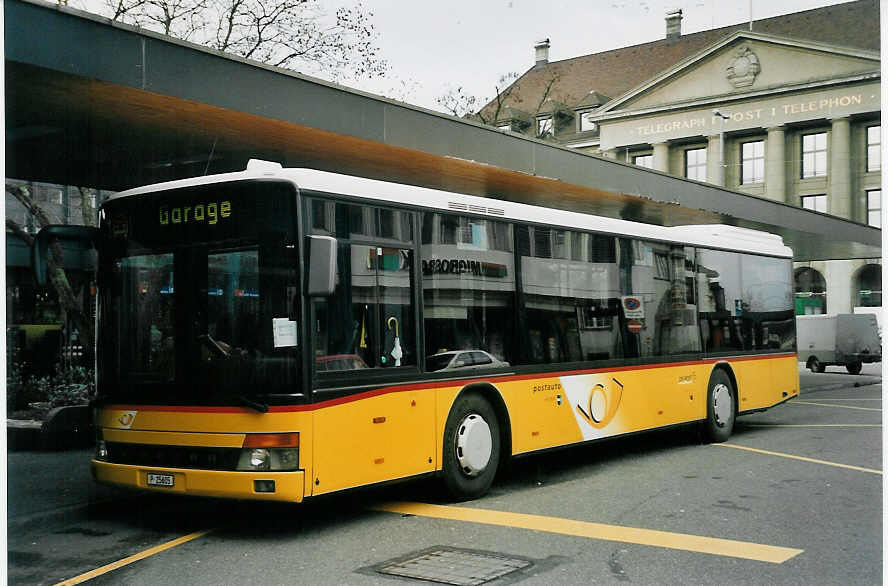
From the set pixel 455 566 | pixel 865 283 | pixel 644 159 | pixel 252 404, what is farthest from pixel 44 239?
pixel 644 159

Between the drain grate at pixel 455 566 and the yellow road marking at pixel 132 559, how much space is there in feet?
5.99

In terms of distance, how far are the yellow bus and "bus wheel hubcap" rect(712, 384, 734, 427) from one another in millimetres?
3590

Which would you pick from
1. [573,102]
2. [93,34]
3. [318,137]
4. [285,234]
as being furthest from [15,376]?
[573,102]

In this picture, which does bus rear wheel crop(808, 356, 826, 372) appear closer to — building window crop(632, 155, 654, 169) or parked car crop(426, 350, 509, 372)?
building window crop(632, 155, 654, 169)

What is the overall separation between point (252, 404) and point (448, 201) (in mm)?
2913

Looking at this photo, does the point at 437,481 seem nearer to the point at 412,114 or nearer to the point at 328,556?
the point at 328,556

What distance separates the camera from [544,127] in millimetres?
44969

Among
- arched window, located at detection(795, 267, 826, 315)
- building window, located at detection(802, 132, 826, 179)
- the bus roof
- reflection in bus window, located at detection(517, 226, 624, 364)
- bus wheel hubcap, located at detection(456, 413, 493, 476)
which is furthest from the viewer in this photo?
arched window, located at detection(795, 267, 826, 315)

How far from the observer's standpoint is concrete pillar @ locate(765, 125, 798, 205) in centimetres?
3400

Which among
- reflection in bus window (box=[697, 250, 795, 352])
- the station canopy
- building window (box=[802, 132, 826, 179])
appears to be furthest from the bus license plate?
building window (box=[802, 132, 826, 179])

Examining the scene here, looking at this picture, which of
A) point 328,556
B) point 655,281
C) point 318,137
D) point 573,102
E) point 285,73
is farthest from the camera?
point 573,102

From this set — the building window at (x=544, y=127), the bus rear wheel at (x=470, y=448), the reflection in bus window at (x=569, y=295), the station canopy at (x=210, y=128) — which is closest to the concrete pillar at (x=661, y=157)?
the building window at (x=544, y=127)

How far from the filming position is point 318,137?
38.9 feet

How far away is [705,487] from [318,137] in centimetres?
601
